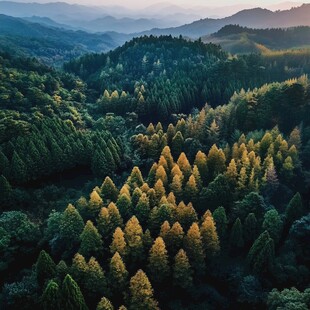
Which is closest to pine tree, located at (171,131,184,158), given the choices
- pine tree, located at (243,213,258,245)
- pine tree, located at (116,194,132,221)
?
pine tree, located at (116,194,132,221)

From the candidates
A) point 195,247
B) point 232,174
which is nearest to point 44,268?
point 195,247

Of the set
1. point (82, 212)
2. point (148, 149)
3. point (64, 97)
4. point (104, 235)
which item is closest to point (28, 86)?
point (64, 97)

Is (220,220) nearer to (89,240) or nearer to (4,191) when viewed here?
(89,240)

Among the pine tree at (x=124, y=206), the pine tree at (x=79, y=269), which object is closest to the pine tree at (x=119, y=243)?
the pine tree at (x=79, y=269)

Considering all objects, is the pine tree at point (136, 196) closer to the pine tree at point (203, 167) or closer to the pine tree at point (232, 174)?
the pine tree at point (203, 167)

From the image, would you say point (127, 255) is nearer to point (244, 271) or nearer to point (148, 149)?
point (244, 271)

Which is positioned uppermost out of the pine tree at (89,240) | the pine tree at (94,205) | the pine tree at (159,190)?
the pine tree at (159,190)
